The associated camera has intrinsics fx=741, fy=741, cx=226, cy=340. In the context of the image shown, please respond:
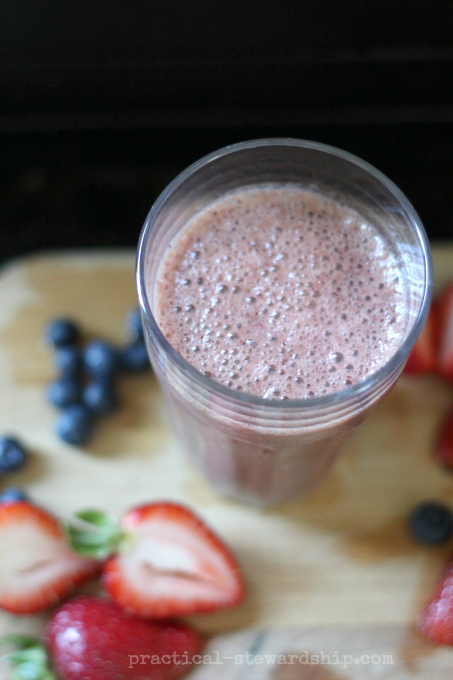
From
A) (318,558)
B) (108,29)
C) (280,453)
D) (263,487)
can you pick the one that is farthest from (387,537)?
(108,29)

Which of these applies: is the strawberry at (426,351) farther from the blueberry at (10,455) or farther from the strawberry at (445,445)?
the blueberry at (10,455)

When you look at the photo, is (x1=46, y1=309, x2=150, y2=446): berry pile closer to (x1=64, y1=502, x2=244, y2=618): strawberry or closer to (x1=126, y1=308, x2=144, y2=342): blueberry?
(x1=126, y1=308, x2=144, y2=342): blueberry

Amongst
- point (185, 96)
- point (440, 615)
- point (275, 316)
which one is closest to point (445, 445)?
point (440, 615)

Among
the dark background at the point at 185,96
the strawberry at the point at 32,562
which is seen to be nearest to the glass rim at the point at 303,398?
the dark background at the point at 185,96

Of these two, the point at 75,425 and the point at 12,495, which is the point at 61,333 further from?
the point at 12,495

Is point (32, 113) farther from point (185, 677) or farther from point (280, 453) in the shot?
point (185, 677)

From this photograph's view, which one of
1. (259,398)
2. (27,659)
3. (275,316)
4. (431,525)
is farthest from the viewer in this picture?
(431,525)
